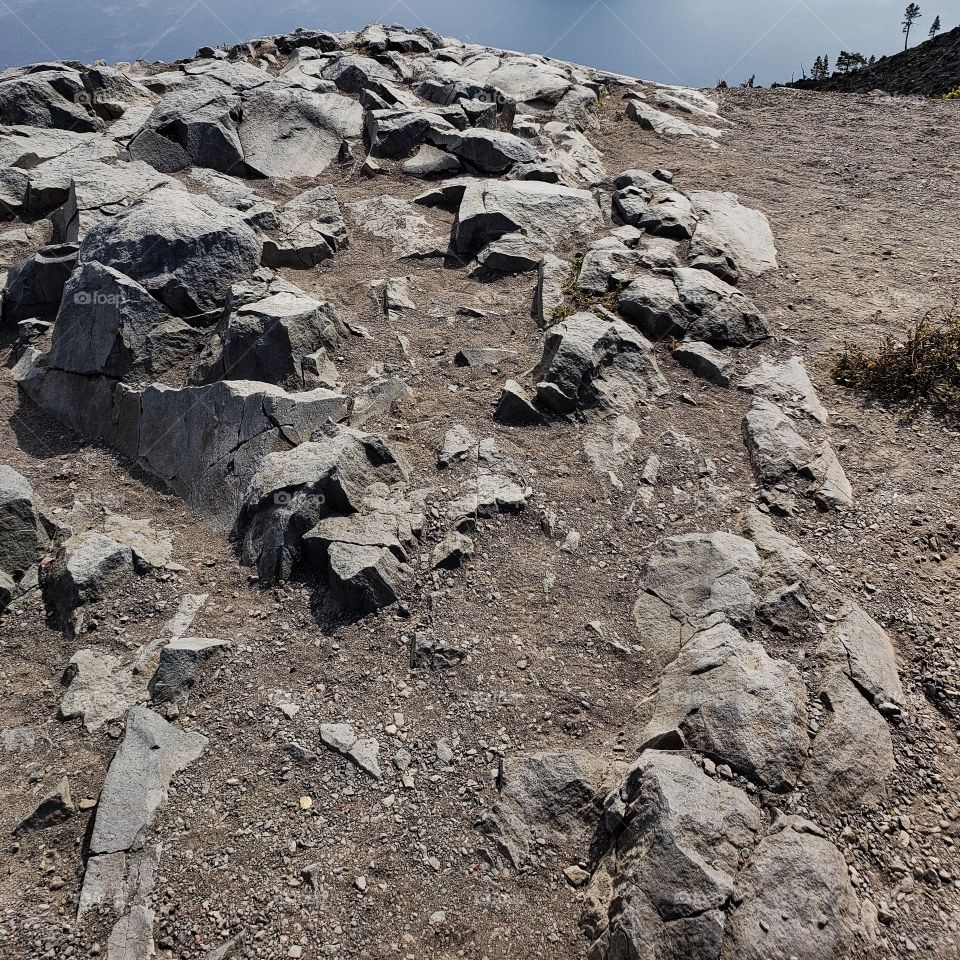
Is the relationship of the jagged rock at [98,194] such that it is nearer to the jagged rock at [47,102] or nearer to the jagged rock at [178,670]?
the jagged rock at [47,102]

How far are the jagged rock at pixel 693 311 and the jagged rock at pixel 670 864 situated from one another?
7.49 meters

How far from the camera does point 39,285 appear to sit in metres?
12.9

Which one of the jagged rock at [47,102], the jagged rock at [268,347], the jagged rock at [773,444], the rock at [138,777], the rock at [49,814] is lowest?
the rock at [49,814]

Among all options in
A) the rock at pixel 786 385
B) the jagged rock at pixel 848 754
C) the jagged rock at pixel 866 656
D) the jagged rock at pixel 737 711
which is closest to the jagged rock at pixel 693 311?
the rock at pixel 786 385

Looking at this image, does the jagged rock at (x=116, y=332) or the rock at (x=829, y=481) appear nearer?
the rock at (x=829, y=481)

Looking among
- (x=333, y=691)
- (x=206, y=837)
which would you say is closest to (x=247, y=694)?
(x=333, y=691)

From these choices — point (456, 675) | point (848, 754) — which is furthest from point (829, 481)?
point (456, 675)

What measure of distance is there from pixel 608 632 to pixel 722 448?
3539mm

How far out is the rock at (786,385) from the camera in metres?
10.1

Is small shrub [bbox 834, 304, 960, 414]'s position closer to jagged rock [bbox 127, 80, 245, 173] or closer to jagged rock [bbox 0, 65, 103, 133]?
jagged rock [bbox 127, 80, 245, 173]

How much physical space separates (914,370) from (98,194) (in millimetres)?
15032

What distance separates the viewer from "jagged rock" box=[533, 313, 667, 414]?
9.99 m

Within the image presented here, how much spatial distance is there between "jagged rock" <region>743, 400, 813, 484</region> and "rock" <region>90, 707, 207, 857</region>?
7.22m

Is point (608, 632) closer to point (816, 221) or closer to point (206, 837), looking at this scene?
point (206, 837)
